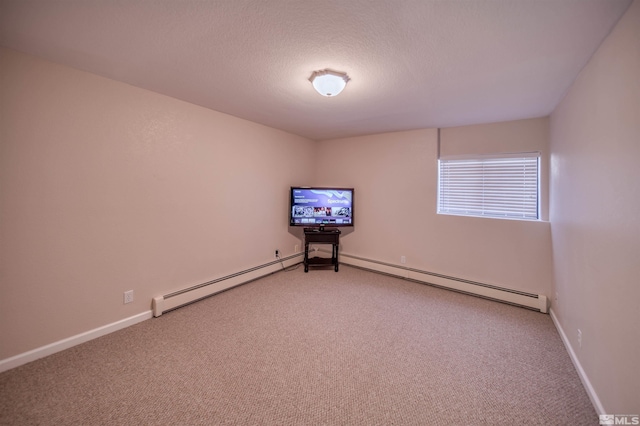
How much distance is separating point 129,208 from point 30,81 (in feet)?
3.80

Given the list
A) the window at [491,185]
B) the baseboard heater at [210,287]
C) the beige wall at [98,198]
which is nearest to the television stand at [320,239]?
the baseboard heater at [210,287]

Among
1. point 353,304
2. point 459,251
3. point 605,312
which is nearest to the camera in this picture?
point 605,312

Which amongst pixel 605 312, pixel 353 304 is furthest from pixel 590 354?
pixel 353 304

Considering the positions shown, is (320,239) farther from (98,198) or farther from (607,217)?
(607,217)

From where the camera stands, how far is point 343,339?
2.28 meters

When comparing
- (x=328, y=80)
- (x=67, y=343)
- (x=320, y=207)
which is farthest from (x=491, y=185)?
(x=67, y=343)

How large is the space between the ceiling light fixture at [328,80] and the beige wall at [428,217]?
7.01ft

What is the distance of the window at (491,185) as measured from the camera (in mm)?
3090

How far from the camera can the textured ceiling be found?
132 centimetres

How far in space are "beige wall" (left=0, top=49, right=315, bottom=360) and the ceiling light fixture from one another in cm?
169

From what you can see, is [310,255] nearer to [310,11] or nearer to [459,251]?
[459,251]

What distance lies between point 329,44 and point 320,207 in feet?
9.11

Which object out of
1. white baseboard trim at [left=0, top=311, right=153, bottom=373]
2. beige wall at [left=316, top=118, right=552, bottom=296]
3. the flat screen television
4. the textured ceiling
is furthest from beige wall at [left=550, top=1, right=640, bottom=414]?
white baseboard trim at [left=0, top=311, right=153, bottom=373]

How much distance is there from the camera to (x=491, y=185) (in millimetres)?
3348
